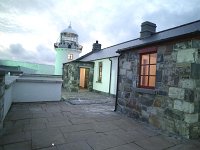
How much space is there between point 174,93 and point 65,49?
18889mm

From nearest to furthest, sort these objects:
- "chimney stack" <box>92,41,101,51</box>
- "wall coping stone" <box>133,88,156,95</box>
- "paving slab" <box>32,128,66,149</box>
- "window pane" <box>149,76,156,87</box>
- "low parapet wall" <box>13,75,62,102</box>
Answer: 1. "paving slab" <box>32,128,66,149</box>
2. "wall coping stone" <box>133,88,156,95</box>
3. "window pane" <box>149,76,156,87</box>
4. "low parapet wall" <box>13,75,62,102</box>
5. "chimney stack" <box>92,41,101,51</box>

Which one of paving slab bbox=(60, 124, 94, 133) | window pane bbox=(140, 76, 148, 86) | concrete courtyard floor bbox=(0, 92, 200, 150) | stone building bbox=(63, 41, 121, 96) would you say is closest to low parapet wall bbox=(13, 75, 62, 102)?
concrete courtyard floor bbox=(0, 92, 200, 150)

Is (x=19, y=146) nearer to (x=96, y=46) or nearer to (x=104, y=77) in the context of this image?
(x=104, y=77)

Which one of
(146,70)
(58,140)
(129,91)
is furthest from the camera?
(129,91)

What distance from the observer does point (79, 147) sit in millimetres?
3400

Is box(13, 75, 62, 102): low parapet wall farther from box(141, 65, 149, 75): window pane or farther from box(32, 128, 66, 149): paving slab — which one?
box(141, 65, 149, 75): window pane

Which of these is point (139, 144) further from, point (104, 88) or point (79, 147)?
point (104, 88)

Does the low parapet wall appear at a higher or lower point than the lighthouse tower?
lower

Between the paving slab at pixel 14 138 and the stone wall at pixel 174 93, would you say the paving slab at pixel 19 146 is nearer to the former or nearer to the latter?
the paving slab at pixel 14 138

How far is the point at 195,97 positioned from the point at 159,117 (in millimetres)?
1250

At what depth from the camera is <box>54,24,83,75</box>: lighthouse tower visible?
21656 millimetres

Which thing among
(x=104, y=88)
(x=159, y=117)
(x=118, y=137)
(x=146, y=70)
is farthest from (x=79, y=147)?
(x=104, y=88)

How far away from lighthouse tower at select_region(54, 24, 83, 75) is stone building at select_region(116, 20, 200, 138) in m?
16.1

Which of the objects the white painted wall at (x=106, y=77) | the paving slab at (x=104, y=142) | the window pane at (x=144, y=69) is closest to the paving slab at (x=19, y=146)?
the paving slab at (x=104, y=142)
